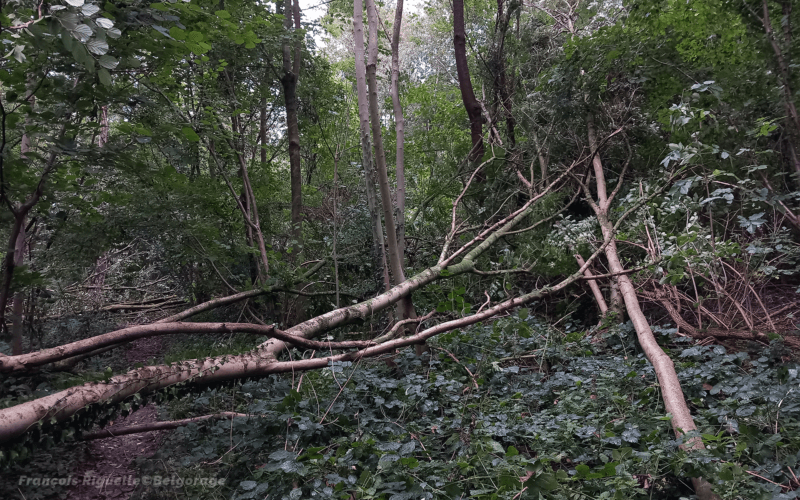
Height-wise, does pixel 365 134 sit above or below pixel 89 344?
above

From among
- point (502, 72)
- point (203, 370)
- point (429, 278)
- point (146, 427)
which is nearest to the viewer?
point (203, 370)

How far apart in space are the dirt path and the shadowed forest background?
0.10 ft

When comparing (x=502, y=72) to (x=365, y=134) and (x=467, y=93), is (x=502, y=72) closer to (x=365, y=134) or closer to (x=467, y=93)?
(x=467, y=93)

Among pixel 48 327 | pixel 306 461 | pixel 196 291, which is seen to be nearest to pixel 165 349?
pixel 196 291

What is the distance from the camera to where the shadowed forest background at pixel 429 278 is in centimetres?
252

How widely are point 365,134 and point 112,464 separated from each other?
3401 mm

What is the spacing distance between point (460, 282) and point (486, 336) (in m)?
1.15

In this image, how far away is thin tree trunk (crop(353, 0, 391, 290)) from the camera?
13.2ft

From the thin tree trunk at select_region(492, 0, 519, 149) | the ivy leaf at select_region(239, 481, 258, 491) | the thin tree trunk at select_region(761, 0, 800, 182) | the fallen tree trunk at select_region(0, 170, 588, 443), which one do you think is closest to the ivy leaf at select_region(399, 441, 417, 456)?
the fallen tree trunk at select_region(0, 170, 588, 443)

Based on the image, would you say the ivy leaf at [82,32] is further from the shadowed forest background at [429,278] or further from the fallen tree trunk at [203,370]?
the fallen tree trunk at [203,370]

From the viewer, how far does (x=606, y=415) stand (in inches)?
122

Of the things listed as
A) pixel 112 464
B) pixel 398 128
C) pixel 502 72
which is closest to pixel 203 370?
pixel 112 464

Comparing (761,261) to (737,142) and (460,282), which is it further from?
(460,282)

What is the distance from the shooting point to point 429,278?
15.0 ft
